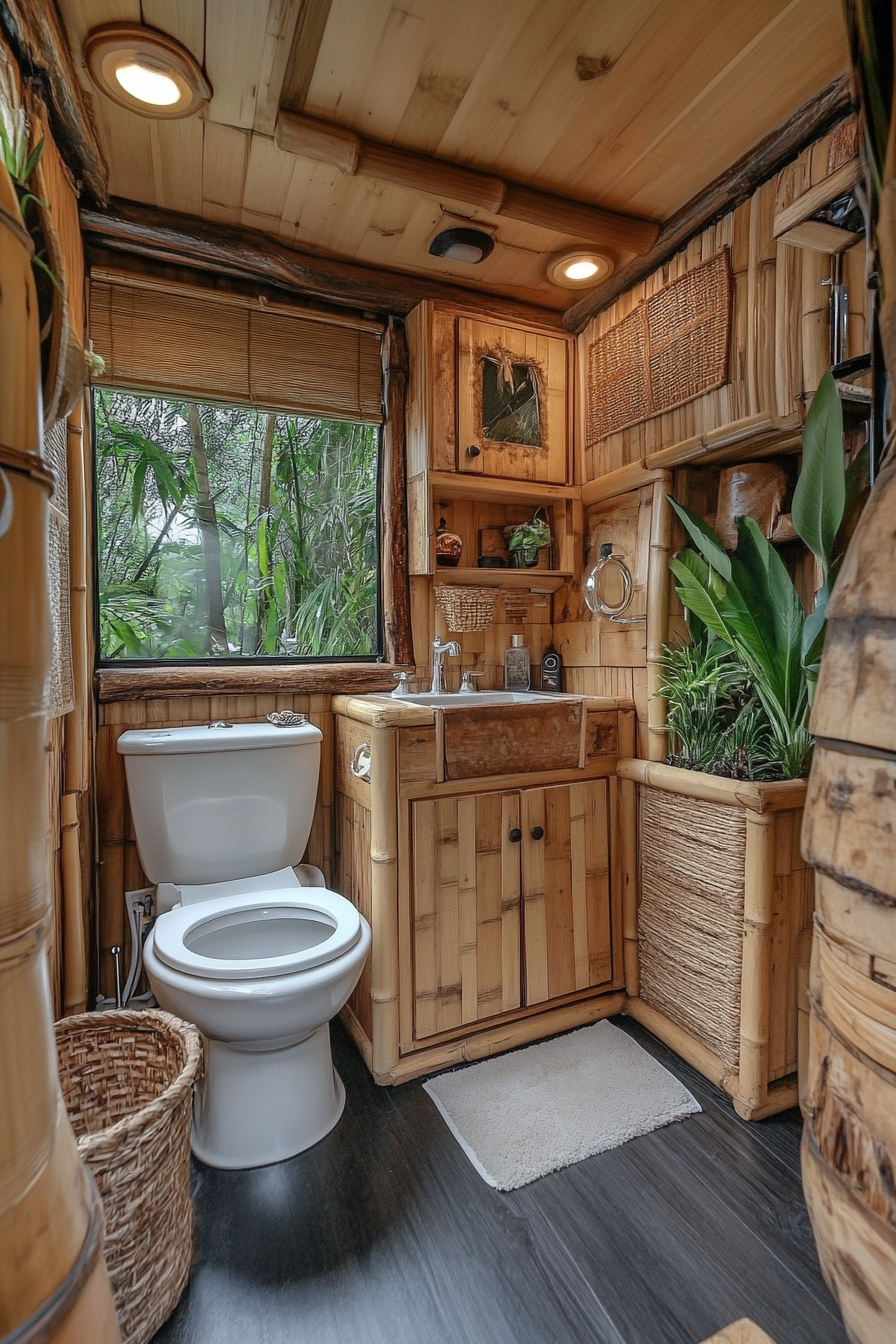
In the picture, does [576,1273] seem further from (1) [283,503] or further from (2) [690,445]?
(1) [283,503]

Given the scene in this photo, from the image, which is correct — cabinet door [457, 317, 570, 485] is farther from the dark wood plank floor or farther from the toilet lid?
the dark wood plank floor

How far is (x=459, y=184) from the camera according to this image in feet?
5.76

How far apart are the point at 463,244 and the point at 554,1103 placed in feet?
7.82

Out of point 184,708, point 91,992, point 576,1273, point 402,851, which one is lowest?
point 576,1273

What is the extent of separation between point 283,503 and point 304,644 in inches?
19.7

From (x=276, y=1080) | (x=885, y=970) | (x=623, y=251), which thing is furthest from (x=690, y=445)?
(x=276, y=1080)

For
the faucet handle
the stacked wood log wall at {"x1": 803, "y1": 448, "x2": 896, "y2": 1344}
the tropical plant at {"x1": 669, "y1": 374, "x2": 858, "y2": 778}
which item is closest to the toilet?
the faucet handle

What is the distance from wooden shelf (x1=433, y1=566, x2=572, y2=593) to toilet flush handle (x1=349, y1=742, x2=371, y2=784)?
69cm

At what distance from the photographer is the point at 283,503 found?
2.31 meters

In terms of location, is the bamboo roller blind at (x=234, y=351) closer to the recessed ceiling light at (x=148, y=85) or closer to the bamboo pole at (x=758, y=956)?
the recessed ceiling light at (x=148, y=85)

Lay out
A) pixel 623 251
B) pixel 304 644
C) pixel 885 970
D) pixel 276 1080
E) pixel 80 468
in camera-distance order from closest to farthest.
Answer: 1. pixel 885 970
2. pixel 276 1080
3. pixel 80 468
4. pixel 623 251
5. pixel 304 644

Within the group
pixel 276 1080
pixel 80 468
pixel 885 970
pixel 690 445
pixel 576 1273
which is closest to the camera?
pixel 885 970

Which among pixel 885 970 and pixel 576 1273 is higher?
pixel 885 970

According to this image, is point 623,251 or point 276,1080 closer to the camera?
point 276,1080
